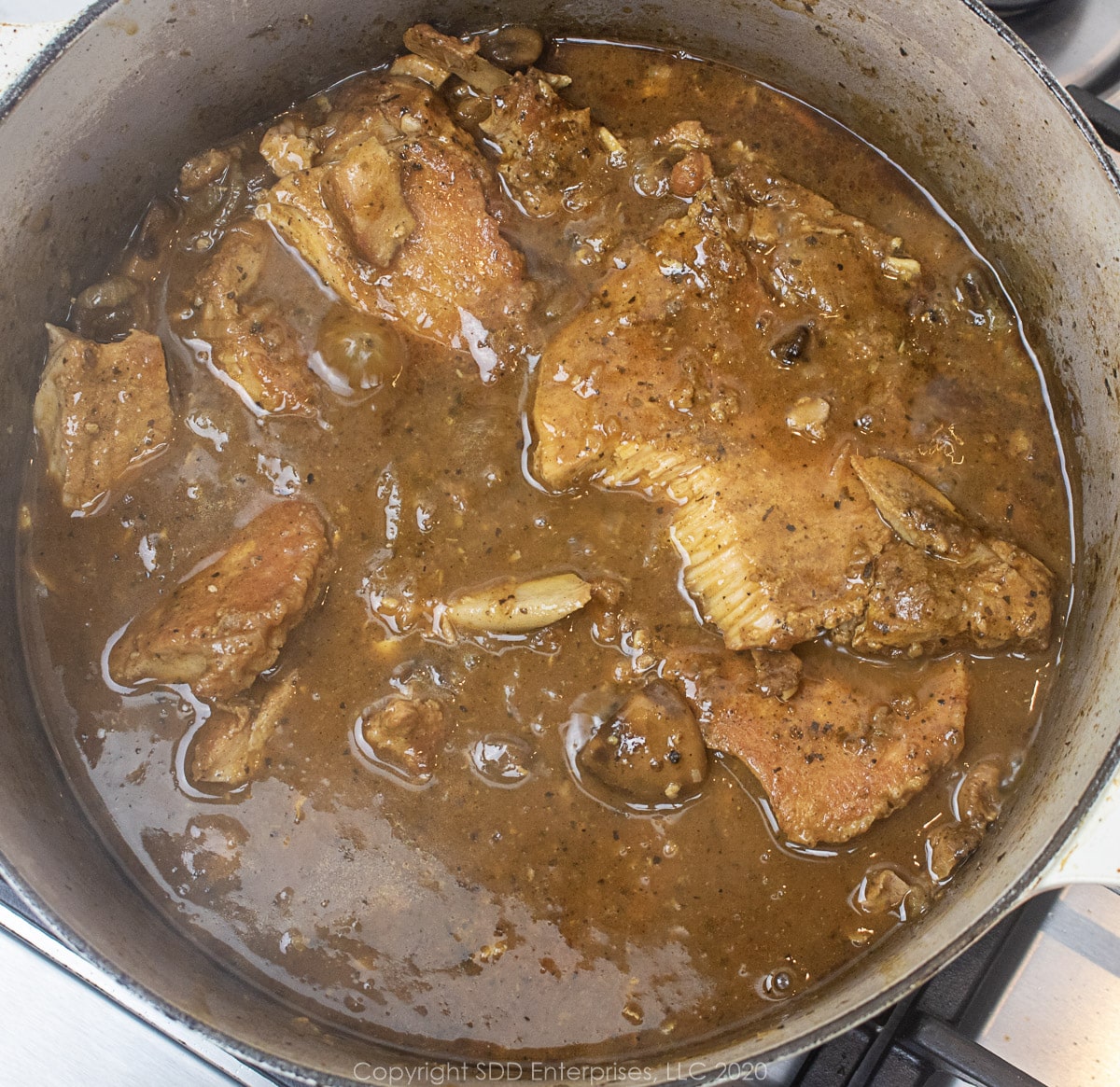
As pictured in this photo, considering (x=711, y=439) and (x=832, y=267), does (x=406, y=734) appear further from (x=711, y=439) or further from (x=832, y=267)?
(x=832, y=267)

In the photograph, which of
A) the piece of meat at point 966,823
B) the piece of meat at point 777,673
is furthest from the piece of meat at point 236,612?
the piece of meat at point 966,823

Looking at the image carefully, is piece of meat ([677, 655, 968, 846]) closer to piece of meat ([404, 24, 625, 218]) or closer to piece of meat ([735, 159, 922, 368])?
piece of meat ([735, 159, 922, 368])

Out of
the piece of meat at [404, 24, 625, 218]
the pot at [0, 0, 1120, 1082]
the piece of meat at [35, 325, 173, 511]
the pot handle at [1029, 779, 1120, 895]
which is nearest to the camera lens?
the pot handle at [1029, 779, 1120, 895]

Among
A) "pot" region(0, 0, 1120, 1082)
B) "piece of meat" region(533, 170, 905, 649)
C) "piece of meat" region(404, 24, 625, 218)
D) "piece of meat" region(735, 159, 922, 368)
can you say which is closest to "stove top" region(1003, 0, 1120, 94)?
"pot" region(0, 0, 1120, 1082)

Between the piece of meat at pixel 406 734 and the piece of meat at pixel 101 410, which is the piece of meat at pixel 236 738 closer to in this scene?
the piece of meat at pixel 406 734

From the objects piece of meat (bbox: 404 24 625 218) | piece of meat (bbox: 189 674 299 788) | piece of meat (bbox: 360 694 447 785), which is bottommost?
piece of meat (bbox: 189 674 299 788)
